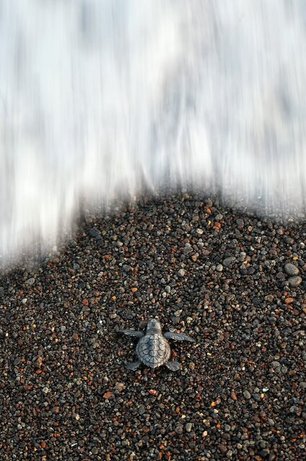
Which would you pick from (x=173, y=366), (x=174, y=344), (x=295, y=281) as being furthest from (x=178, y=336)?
(x=295, y=281)

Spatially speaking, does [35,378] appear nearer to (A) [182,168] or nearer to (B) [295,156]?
(A) [182,168]

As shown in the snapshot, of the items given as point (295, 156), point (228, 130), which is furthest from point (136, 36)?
point (295, 156)

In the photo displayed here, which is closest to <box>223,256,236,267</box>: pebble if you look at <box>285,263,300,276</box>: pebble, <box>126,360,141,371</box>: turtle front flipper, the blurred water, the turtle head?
<box>285,263,300,276</box>: pebble

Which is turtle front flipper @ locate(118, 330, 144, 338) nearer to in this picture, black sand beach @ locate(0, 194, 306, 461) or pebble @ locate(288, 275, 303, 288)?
black sand beach @ locate(0, 194, 306, 461)

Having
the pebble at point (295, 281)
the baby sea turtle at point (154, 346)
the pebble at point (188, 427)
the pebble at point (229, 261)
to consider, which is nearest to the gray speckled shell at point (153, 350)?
the baby sea turtle at point (154, 346)

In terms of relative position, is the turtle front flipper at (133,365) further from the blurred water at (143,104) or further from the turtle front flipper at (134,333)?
the blurred water at (143,104)

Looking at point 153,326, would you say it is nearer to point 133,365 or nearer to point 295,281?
point 133,365
